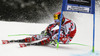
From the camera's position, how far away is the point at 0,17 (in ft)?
52.4

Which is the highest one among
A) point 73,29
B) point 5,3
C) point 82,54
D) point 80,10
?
point 5,3

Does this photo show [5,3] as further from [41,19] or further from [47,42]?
[47,42]

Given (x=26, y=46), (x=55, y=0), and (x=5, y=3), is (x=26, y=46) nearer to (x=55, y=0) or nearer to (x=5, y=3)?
(x=5, y=3)

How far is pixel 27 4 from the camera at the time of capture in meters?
16.3

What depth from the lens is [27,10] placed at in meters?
16.8

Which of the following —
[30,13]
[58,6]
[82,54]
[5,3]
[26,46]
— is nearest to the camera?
[82,54]

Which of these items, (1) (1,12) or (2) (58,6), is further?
(2) (58,6)

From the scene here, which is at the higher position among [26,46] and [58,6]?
[58,6]

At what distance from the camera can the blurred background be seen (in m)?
16.0

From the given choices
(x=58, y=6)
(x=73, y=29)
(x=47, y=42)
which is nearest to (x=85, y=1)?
(x=73, y=29)

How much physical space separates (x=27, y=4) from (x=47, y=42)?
471 inches

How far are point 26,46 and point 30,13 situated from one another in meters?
12.7

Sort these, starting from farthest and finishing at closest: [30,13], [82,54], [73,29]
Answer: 1. [30,13]
2. [73,29]
3. [82,54]

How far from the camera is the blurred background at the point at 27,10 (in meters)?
16.0
